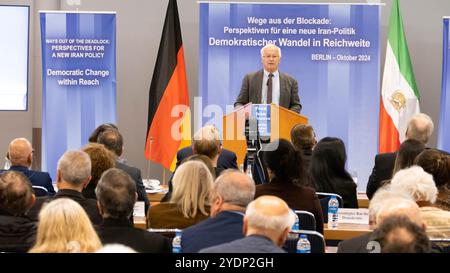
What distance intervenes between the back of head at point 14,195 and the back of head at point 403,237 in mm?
2181

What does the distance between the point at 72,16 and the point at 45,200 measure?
16.6 feet

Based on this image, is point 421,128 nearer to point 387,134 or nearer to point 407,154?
point 407,154

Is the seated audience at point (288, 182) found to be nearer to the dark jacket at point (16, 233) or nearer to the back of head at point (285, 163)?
the back of head at point (285, 163)

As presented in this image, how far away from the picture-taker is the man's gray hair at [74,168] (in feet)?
15.1

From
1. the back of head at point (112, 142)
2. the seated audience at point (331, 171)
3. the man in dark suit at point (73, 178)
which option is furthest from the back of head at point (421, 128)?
the man in dark suit at point (73, 178)

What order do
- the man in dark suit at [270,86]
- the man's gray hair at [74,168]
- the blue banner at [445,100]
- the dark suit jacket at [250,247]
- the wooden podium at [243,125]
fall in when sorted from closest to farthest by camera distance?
the dark suit jacket at [250,247], the man's gray hair at [74,168], the wooden podium at [243,125], the man in dark suit at [270,86], the blue banner at [445,100]

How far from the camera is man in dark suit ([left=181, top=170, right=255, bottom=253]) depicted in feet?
12.3

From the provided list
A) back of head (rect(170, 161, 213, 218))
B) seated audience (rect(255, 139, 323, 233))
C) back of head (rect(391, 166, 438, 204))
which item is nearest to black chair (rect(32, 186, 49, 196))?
back of head (rect(170, 161, 213, 218))

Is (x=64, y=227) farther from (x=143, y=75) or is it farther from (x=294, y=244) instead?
(x=143, y=75)

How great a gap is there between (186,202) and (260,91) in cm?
404

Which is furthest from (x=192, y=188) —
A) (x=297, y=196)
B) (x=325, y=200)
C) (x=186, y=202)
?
(x=325, y=200)

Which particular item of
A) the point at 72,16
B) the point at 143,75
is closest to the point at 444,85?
the point at 143,75

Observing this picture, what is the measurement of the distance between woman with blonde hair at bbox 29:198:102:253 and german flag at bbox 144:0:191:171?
6186 mm

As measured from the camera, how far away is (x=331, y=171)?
591 cm
